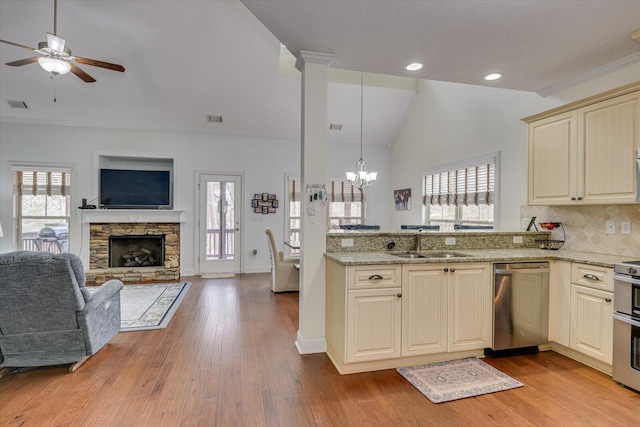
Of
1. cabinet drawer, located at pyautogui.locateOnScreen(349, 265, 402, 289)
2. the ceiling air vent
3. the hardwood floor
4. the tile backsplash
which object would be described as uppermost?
the ceiling air vent

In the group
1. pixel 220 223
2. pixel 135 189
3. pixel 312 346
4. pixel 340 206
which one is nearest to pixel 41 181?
pixel 135 189

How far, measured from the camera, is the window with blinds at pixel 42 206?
232 inches

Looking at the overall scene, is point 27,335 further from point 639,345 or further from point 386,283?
point 639,345

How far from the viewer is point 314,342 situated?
3.04 meters

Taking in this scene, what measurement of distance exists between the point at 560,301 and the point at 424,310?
4.49 feet

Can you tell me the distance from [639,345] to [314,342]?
2.48m

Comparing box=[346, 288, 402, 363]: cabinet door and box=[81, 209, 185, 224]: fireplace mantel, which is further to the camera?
box=[81, 209, 185, 224]: fireplace mantel

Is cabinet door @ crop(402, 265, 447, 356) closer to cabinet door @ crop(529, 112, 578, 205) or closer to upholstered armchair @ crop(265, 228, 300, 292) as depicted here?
cabinet door @ crop(529, 112, 578, 205)

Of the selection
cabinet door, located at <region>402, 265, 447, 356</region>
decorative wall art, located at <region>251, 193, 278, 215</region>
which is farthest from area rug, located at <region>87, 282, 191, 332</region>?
cabinet door, located at <region>402, 265, 447, 356</region>

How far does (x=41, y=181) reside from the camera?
5.94 meters

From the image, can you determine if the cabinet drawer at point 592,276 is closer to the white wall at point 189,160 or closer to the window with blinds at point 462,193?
the window with blinds at point 462,193

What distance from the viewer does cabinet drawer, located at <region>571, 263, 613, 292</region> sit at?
2.61 m

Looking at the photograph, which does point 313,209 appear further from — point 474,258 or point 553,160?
point 553,160

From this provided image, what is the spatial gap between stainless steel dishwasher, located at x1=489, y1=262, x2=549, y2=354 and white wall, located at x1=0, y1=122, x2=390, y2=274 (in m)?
4.66
